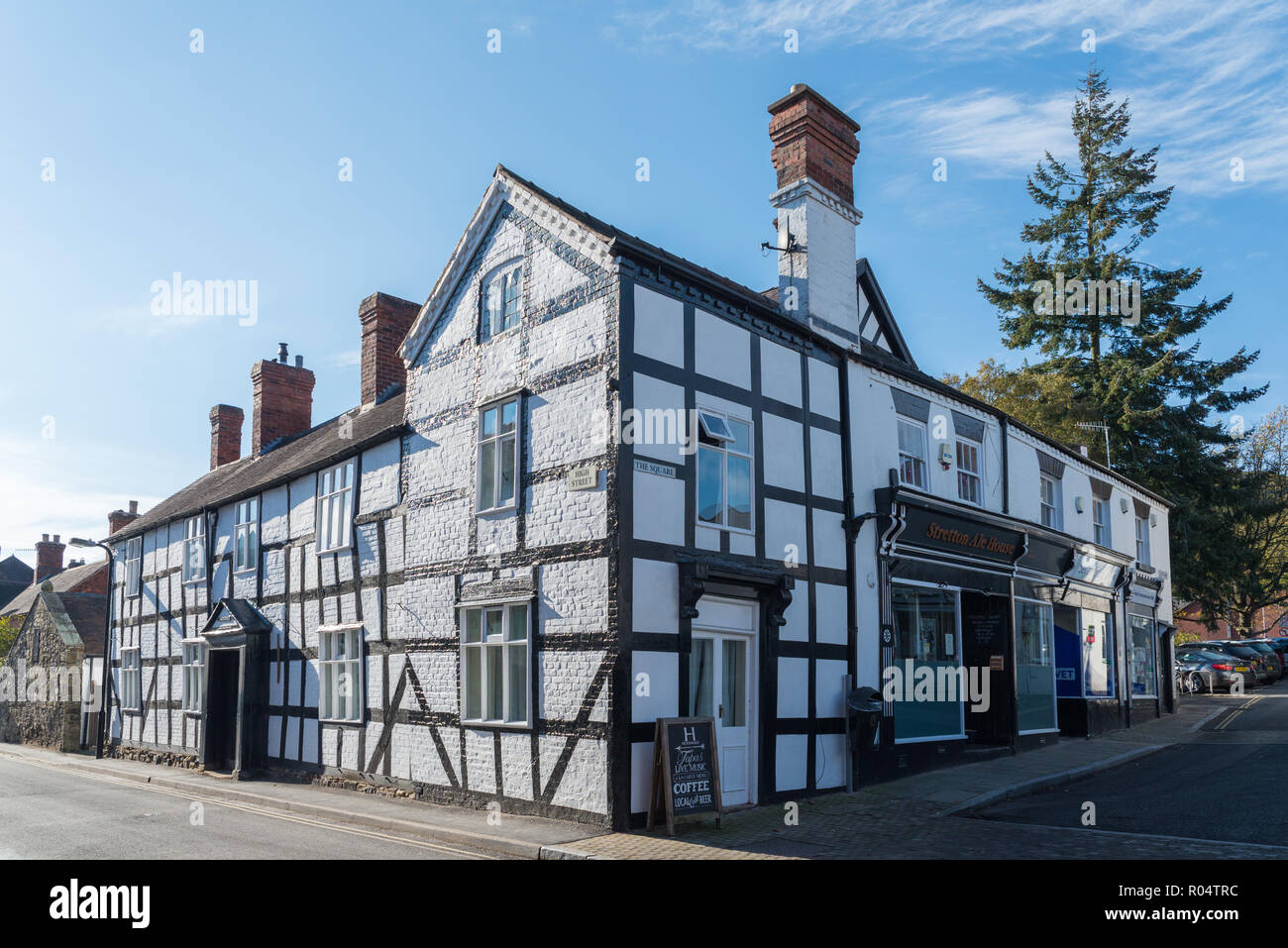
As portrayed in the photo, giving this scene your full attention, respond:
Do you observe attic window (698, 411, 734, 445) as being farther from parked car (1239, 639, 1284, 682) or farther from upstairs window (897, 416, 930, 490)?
parked car (1239, 639, 1284, 682)

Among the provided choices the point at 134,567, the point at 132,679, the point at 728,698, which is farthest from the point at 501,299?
the point at 132,679

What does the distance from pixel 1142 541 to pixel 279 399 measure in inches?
916

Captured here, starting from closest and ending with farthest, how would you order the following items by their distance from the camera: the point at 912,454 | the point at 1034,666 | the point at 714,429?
the point at 714,429 < the point at 912,454 < the point at 1034,666

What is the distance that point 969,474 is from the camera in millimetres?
17453

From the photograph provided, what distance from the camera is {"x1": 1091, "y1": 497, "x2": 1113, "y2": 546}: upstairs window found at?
74.3 ft

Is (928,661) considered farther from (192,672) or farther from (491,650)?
(192,672)

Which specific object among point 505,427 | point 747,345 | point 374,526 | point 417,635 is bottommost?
point 417,635

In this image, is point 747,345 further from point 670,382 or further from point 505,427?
point 505,427

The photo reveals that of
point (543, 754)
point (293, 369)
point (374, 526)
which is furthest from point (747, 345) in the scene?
point (293, 369)

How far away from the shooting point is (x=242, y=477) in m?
22.8

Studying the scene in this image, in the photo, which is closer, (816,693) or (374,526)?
(816,693)

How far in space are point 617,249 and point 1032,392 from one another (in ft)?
89.1

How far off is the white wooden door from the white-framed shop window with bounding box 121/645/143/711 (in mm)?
18463

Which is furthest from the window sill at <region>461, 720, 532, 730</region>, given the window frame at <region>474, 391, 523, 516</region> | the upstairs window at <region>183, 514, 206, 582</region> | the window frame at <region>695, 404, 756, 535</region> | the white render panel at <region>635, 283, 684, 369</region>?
the upstairs window at <region>183, 514, 206, 582</region>
